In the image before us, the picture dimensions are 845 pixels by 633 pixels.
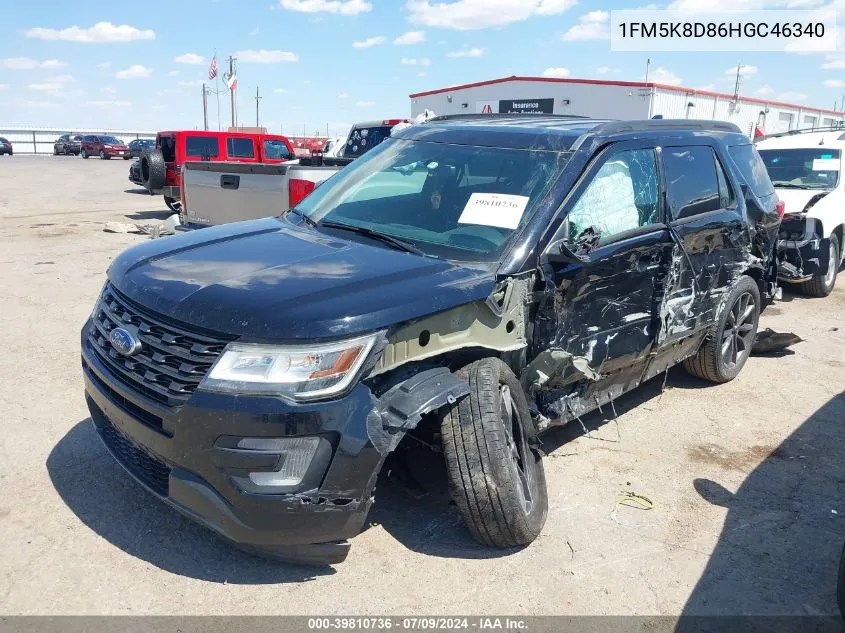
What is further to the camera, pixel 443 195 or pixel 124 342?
pixel 443 195

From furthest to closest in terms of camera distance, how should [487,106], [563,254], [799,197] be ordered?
1. [487,106]
2. [799,197]
3. [563,254]

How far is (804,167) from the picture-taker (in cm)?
947

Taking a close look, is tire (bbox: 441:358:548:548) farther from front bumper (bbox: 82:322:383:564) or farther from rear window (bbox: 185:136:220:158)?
rear window (bbox: 185:136:220:158)

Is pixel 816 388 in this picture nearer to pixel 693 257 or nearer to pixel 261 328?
pixel 693 257

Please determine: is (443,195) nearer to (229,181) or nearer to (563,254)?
(563,254)

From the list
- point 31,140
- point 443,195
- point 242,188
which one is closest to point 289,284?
point 443,195

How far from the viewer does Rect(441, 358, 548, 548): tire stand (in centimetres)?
293

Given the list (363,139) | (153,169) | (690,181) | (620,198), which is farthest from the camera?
(363,139)

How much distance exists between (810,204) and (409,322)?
765cm

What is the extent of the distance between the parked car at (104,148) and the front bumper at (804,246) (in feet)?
136

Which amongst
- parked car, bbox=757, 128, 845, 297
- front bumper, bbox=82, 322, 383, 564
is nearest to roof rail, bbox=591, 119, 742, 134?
parked car, bbox=757, 128, 845, 297

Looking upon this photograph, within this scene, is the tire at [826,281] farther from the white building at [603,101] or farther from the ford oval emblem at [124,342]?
the white building at [603,101]

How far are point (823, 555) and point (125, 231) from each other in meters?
12.1

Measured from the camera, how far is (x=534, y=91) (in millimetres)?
34625
